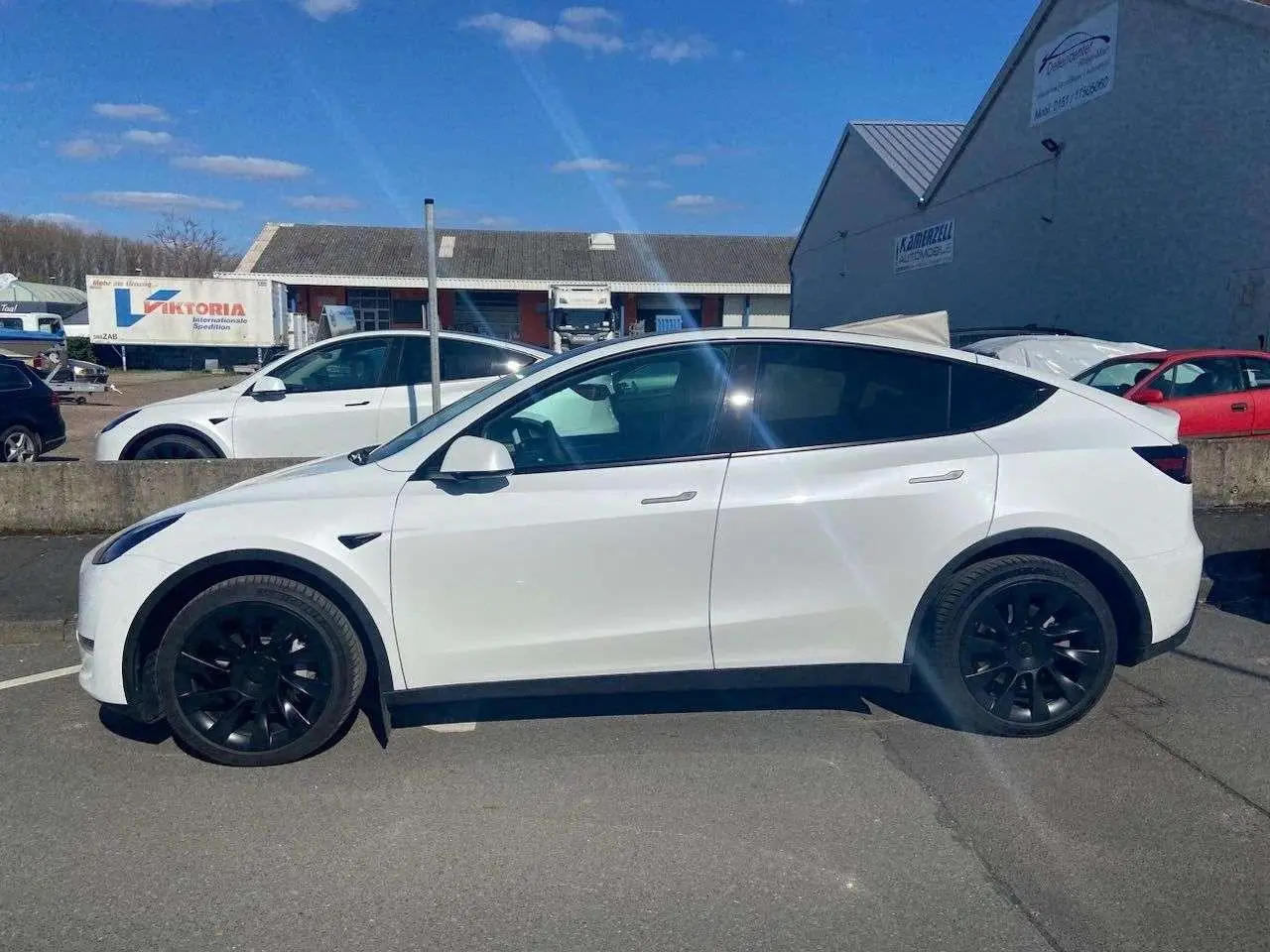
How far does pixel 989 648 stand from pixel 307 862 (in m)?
2.70

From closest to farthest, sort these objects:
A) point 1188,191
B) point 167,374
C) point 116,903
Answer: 1. point 116,903
2. point 1188,191
3. point 167,374

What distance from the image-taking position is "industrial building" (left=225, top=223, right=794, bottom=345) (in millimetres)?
45125

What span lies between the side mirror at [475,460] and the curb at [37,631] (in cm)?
322

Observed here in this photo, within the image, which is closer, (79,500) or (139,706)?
(139,706)

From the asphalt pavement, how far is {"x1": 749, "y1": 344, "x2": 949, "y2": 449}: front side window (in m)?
1.30

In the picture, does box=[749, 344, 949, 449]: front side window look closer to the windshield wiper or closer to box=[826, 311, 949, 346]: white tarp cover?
box=[826, 311, 949, 346]: white tarp cover

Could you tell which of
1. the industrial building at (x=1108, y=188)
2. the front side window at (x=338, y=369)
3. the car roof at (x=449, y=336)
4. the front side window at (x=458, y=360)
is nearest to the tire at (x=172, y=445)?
the front side window at (x=338, y=369)

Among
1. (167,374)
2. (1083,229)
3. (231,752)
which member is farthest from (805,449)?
(167,374)

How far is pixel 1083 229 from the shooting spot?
64.0 feet

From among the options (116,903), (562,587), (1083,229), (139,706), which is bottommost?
(116,903)

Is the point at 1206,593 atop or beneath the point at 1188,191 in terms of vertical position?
beneath

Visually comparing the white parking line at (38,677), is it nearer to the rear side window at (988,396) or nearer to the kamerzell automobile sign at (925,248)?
the rear side window at (988,396)

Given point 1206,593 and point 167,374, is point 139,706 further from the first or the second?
point 167,374

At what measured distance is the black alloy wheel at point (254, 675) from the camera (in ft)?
12.2
